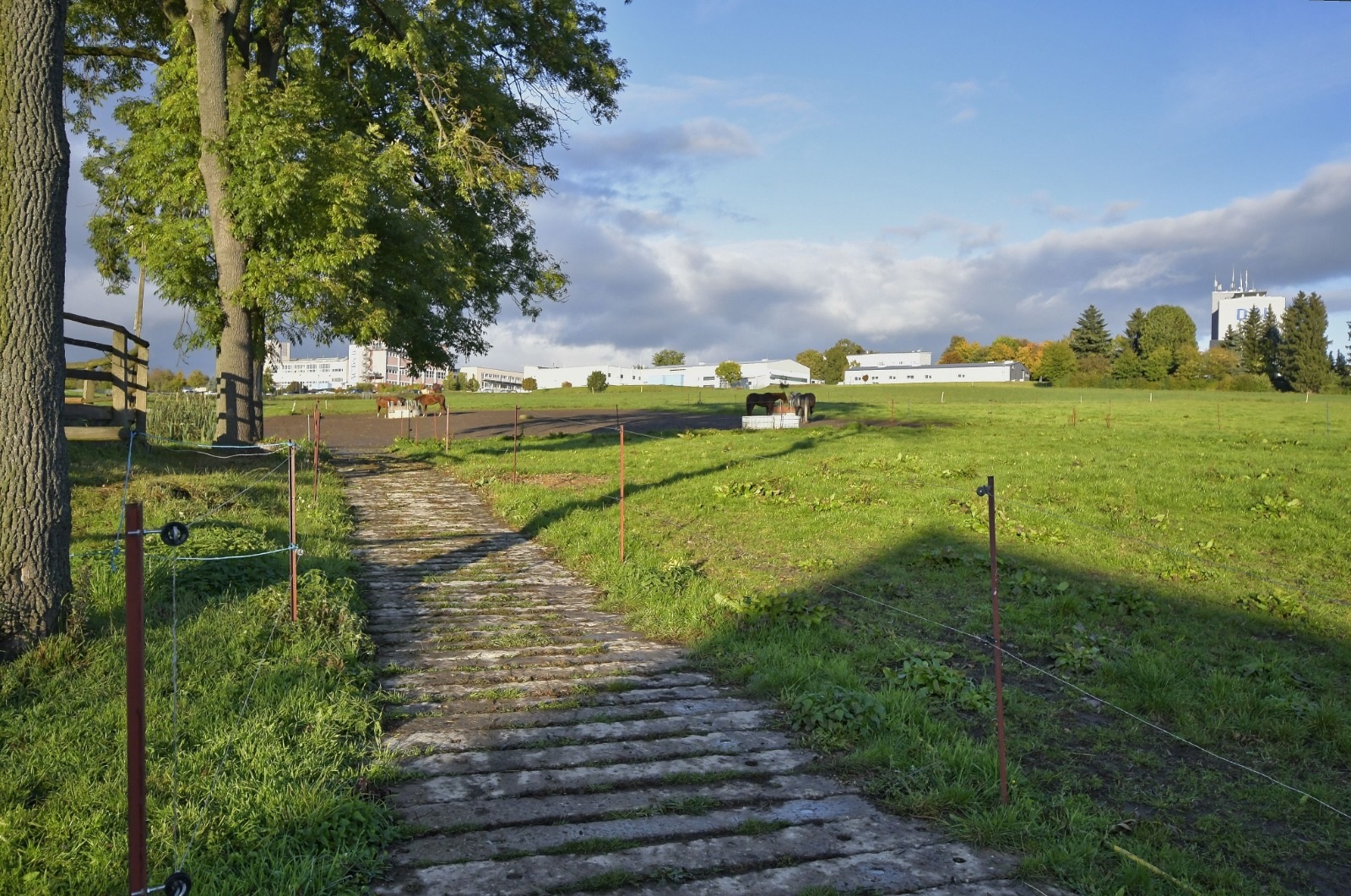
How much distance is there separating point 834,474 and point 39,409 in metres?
13.2

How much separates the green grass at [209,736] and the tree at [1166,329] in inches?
4746

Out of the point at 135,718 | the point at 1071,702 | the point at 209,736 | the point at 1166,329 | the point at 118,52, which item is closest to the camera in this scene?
the point at 135,718

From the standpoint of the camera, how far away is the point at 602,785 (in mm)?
4918

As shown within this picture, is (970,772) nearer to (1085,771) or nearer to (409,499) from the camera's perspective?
(1085,771)

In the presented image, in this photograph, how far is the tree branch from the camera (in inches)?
739

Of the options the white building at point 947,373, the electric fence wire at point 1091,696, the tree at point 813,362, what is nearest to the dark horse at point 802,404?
the electric fence wire at point 1091,696

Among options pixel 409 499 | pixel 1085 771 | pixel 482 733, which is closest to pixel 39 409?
pixel 482 733

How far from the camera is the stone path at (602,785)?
4.04 meters

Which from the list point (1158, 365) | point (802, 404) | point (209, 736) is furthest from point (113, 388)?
point (1158, 365)

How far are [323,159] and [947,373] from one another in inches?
5595

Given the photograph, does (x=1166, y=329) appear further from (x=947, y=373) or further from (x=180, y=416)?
Result: (x=180, y=416)

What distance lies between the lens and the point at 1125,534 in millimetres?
12344

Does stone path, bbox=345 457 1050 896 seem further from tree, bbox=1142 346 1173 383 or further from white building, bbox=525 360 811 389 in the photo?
white building, bbox=525 360 811 389

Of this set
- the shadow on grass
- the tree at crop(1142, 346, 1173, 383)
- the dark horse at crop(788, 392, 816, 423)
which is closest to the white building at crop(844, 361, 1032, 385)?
the tree at crop(1142, 346, 1173, 383)
